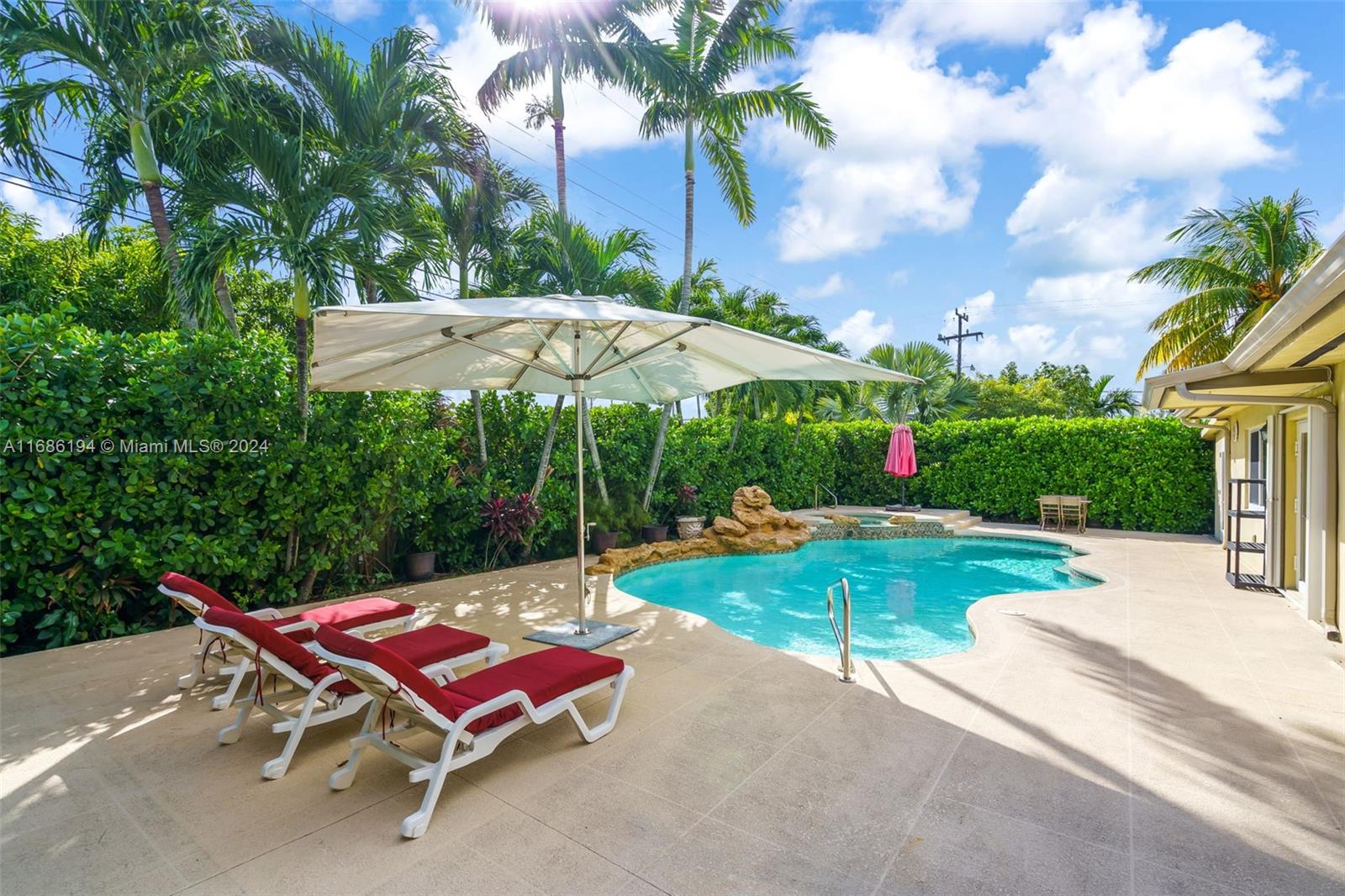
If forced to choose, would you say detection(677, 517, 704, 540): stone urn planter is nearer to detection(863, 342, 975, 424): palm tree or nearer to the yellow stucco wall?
the yellow stucco wall

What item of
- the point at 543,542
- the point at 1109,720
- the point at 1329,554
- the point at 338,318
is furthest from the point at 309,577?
the point at 1329,554

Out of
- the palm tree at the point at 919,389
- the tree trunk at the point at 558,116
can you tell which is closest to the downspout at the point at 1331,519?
the tree trunk at the point at 558,116

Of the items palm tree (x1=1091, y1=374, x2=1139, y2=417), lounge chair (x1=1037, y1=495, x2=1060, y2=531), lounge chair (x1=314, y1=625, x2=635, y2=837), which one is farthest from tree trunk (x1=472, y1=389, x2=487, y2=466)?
palm tree (x1=1091, y1=374, x2=1139, y2=417)

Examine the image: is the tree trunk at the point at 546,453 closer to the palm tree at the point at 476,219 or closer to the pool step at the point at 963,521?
the palm tree at the point at 476,219

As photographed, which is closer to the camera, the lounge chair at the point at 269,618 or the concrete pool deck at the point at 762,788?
the concrete pool deck at the point at 762,788

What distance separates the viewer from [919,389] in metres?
23.4

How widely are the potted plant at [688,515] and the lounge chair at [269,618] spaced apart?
8.23m

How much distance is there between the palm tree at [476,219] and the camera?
32.9ft

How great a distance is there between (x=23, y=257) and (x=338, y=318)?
46.2 feet

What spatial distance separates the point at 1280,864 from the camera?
2682 millimetres

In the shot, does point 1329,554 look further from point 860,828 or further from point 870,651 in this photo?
point 860,828

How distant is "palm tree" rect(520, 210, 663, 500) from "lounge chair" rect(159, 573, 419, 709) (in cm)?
486

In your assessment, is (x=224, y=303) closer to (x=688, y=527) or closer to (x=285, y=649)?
(x=285, y=649)

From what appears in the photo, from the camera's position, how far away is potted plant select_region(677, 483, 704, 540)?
13.7 m
